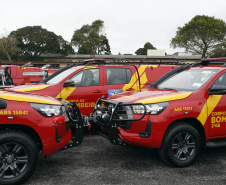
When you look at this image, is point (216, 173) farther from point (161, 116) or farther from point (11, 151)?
point (11, 151)

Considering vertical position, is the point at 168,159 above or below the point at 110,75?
below

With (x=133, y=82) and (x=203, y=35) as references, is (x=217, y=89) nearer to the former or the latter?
(x=133, y=82)

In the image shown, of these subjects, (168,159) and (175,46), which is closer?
(168,159)

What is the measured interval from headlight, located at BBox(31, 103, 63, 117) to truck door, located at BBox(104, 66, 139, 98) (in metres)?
2.88

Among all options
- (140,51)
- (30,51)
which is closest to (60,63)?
(30,51)

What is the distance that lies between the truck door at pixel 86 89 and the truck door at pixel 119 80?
19cm

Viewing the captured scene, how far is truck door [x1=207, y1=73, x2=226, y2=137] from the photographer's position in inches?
172

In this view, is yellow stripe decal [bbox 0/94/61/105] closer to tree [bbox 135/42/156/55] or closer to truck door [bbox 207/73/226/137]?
truck door [bbox 207/73/226/137]

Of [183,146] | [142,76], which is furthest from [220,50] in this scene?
[183,146]

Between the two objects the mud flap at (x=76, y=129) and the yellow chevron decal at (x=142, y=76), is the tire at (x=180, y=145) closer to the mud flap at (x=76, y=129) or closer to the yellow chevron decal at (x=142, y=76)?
the mud flap at (x=76, y=129)

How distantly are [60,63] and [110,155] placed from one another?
50907 mm

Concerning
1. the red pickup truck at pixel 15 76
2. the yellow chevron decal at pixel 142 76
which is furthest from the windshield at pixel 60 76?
the red pickup truck at pixel 15 76

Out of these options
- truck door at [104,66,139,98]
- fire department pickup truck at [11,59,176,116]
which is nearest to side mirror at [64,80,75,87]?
fire department pickup truck at [11,59,176,116]

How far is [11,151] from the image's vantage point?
3.46m
